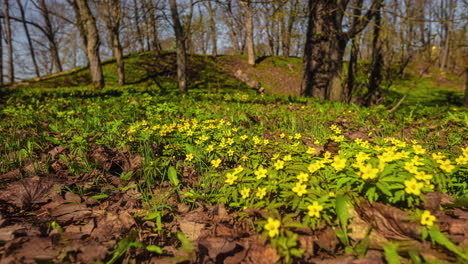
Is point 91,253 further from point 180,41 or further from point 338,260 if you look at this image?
point 180,41

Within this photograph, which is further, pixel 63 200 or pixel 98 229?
pixel 63 200

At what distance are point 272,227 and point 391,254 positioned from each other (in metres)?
0.65

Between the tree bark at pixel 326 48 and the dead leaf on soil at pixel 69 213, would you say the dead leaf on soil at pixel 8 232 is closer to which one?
the dead leaf on soil at pixel 69 213

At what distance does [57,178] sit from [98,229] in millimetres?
976

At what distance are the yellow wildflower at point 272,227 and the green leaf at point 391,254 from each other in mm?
599

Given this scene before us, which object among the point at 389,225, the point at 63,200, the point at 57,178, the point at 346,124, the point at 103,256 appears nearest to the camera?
the point at 103,256

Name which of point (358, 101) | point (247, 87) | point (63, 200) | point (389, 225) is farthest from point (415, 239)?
point (247, 87)

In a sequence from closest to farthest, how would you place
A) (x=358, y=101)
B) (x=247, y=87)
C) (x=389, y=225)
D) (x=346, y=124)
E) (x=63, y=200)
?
(x=389, y=225), (x=63, y=200), (x=346, y=124), (x=358, y=101), (x=247, y=87)

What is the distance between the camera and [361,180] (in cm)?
161

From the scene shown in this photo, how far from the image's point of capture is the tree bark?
7.40 metres

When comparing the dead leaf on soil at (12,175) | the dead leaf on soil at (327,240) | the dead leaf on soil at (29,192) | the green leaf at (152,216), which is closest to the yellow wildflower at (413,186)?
the dead leaf on soil at (327,240)

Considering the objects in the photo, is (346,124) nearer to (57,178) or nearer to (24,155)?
(57,178)

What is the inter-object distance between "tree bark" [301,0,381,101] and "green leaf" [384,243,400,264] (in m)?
6.62

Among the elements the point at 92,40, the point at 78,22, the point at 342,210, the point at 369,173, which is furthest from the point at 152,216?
the point at 78,22
